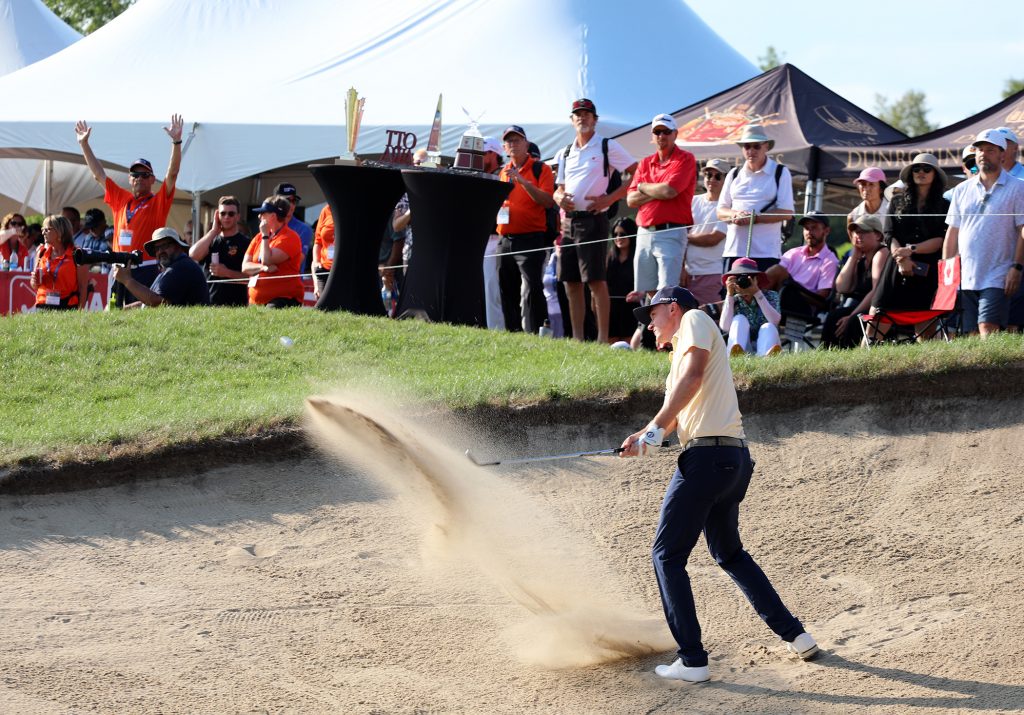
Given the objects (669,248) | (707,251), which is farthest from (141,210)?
(707,251)

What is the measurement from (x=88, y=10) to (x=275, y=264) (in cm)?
4074

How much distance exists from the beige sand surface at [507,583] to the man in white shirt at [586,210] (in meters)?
3.32

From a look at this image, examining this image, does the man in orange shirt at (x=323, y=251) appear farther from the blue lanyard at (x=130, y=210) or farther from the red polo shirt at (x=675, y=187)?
the red polo shirt at (x=675, y=187)

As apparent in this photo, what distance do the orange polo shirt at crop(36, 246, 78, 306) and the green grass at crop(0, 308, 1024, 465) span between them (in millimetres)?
2207

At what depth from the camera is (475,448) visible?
8.59 meters

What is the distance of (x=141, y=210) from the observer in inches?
532

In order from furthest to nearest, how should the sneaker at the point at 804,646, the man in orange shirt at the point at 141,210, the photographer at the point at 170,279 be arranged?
the man in orange shirt at the point at 141,210
the photographer at the point at 170,279
the sneaker at the point at 804,646

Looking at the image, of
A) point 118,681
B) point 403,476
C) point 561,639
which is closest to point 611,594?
point 561,639

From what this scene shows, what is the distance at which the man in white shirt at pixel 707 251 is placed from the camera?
12.6 metres

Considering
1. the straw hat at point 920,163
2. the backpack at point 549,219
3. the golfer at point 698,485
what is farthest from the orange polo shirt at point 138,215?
the golfer at point 698,485

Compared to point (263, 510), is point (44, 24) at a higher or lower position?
higher

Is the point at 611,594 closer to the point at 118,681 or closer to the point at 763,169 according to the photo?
the point at 118,681

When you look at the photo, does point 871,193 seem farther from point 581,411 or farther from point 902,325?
point 581,411

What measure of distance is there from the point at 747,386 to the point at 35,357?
5953 millimetres
